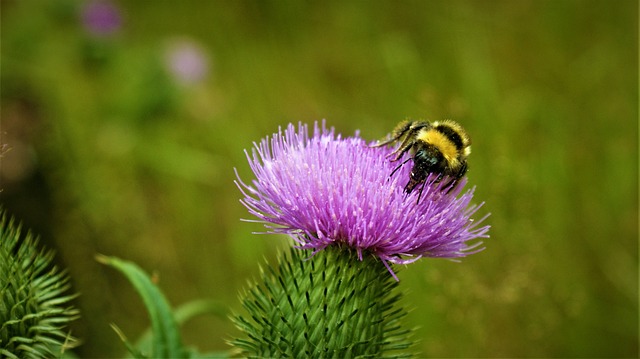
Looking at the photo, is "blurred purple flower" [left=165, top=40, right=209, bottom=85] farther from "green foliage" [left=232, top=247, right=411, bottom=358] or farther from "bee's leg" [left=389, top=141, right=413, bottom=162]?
"green foliage" [left=232, top=247, right=411, bottom=358]

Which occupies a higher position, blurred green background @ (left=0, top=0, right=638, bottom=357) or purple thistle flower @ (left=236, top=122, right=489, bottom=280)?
blurred green background @ (left=0, top=0, right=638, bottom=357)

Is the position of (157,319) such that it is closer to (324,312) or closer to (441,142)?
(324,312)

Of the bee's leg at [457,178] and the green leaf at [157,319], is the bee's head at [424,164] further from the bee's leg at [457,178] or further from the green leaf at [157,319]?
the green leaf at [157,319]

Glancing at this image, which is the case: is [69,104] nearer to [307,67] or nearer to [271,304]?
[307,67]

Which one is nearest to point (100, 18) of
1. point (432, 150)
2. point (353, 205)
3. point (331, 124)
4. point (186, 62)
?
point (186, 62)

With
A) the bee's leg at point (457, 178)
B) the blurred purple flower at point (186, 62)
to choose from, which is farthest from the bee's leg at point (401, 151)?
the blurred purple flower at point (186, 62)

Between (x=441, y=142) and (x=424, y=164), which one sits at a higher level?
(x=441, y=142)

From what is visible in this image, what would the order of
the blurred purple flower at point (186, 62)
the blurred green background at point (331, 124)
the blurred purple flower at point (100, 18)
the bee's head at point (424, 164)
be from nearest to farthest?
the bee's head at point (424, 164), the blurred green background at point (331, 124), the blurred purple flower at point (100, 18), the blurred purple flower at point (186, 62)

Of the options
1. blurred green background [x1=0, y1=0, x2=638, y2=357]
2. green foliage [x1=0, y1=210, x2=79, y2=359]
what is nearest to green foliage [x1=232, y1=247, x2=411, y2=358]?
green foliage [x1=0, y1=210, x2=79, y2=359]
